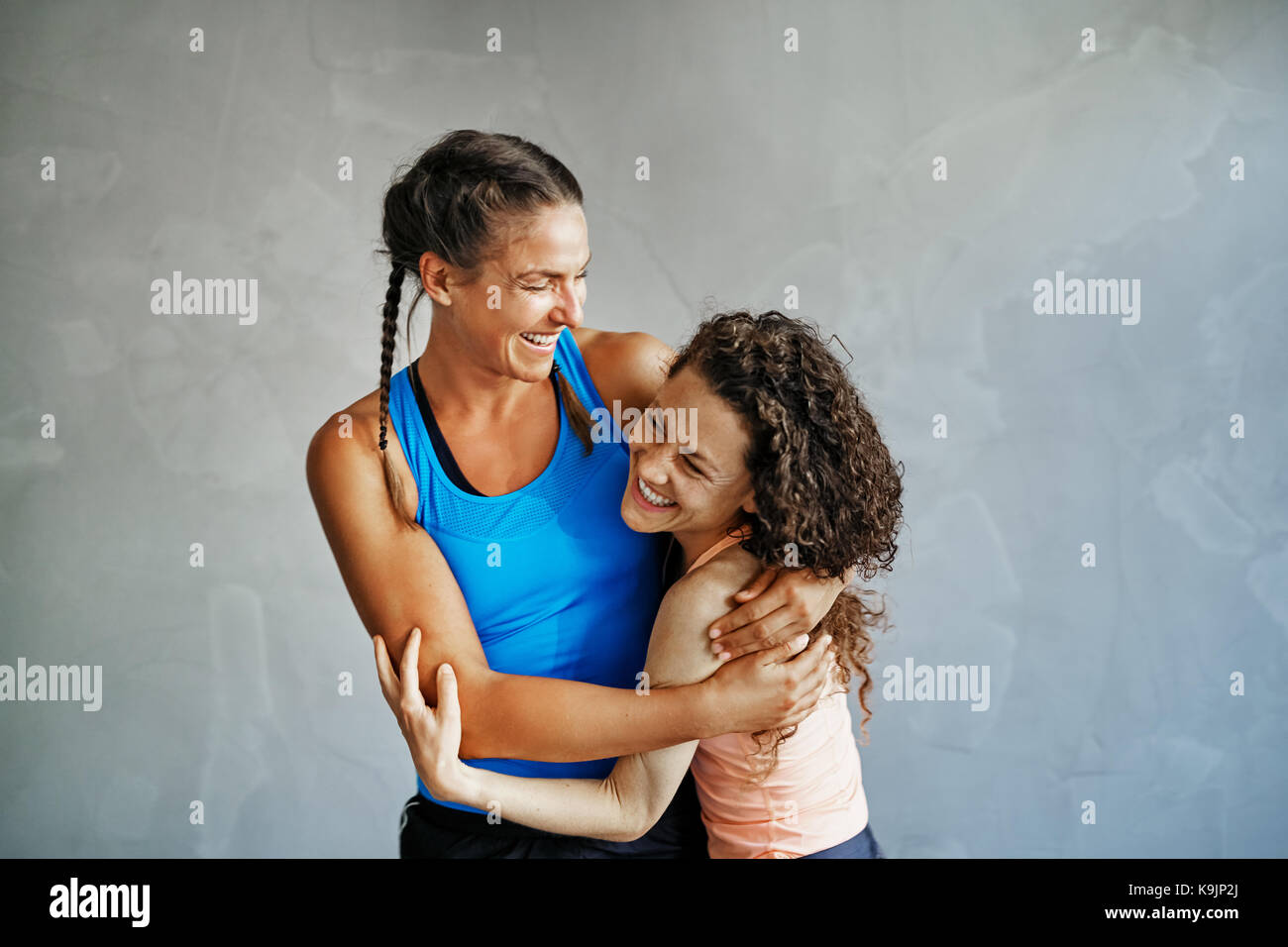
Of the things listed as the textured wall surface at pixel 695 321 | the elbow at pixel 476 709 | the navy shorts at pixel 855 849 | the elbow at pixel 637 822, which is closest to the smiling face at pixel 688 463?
the elbow at pixel 476 709

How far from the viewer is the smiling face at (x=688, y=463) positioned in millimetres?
1479

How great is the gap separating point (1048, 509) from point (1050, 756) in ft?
2.34

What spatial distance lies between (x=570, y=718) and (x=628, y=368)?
1.94 ft

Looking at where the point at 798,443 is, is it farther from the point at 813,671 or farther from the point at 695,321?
the point at 695,321

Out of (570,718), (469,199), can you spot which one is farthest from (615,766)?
(469,199)

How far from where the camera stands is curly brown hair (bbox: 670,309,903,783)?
1460mm

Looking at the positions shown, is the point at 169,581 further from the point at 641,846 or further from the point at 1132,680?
the point at 1132,680

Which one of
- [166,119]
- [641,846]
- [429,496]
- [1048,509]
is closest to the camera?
[429,496]

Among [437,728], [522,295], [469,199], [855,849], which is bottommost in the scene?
[855,849]

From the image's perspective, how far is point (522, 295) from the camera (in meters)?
1.54

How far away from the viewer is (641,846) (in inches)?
68.9

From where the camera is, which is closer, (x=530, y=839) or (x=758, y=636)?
(x=758, y=636)

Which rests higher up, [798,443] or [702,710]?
[798,443]
